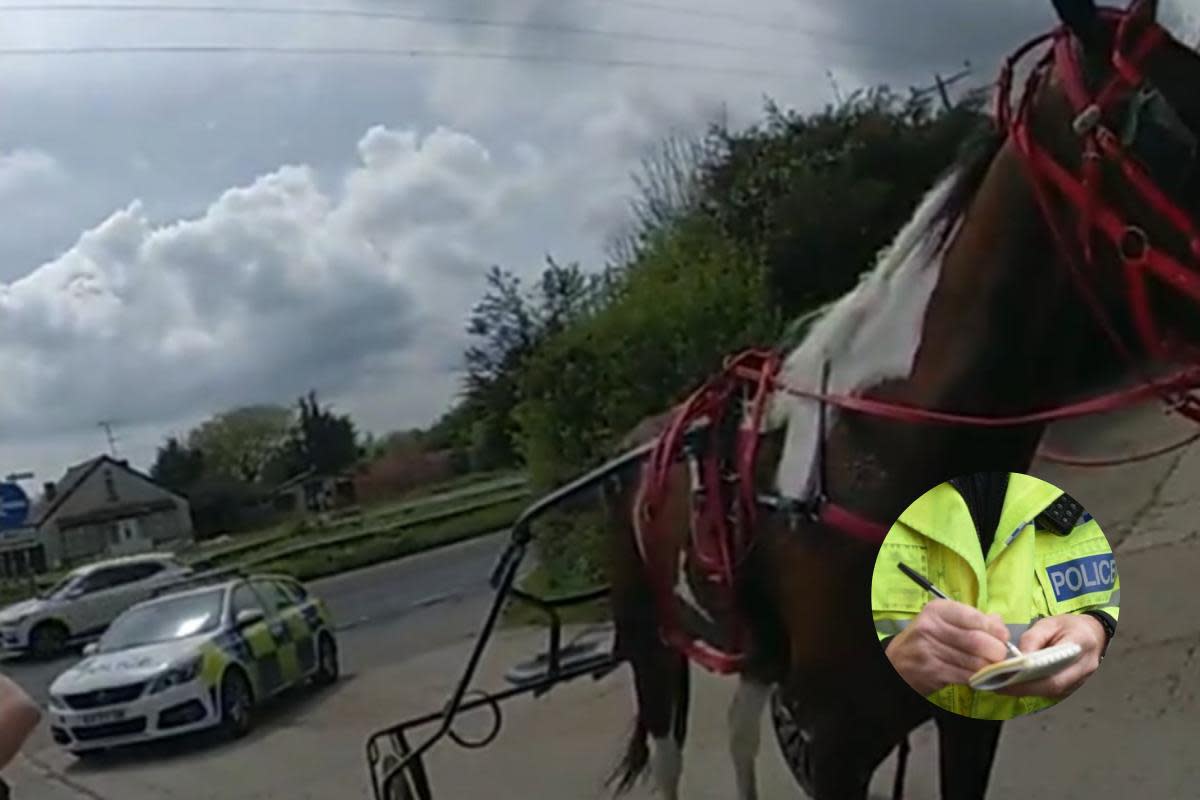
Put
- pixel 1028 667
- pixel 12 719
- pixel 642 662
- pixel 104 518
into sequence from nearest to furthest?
pixel 1028 667
pixel 12 719
pixel 104 518
pixel 642 662

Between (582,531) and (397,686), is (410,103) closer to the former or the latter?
(582,531)

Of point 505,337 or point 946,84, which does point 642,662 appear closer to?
point 505,337

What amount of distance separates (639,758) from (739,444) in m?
0.49

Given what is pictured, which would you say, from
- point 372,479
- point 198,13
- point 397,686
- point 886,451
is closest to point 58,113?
point 198,13

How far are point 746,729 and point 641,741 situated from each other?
0.16 m

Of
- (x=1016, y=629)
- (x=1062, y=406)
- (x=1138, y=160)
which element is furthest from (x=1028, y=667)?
(x=1138, y=160)

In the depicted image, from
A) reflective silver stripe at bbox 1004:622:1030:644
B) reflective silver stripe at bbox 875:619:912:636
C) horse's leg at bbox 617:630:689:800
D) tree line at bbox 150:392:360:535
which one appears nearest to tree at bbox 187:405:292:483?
tree line at bbox 150:392:360:535

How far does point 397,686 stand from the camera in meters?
1.66

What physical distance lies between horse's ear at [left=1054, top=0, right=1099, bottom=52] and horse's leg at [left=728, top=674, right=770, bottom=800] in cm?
76

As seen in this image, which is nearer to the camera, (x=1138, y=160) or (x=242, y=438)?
(x=1138, y=160)

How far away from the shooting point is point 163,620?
1557 millimetres

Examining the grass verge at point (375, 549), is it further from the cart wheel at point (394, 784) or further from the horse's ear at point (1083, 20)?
the horse's ear at point (1083, 20)

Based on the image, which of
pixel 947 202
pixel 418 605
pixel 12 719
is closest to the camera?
pixel 12 719

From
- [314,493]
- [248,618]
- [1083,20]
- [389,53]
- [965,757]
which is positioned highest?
[389,53]
